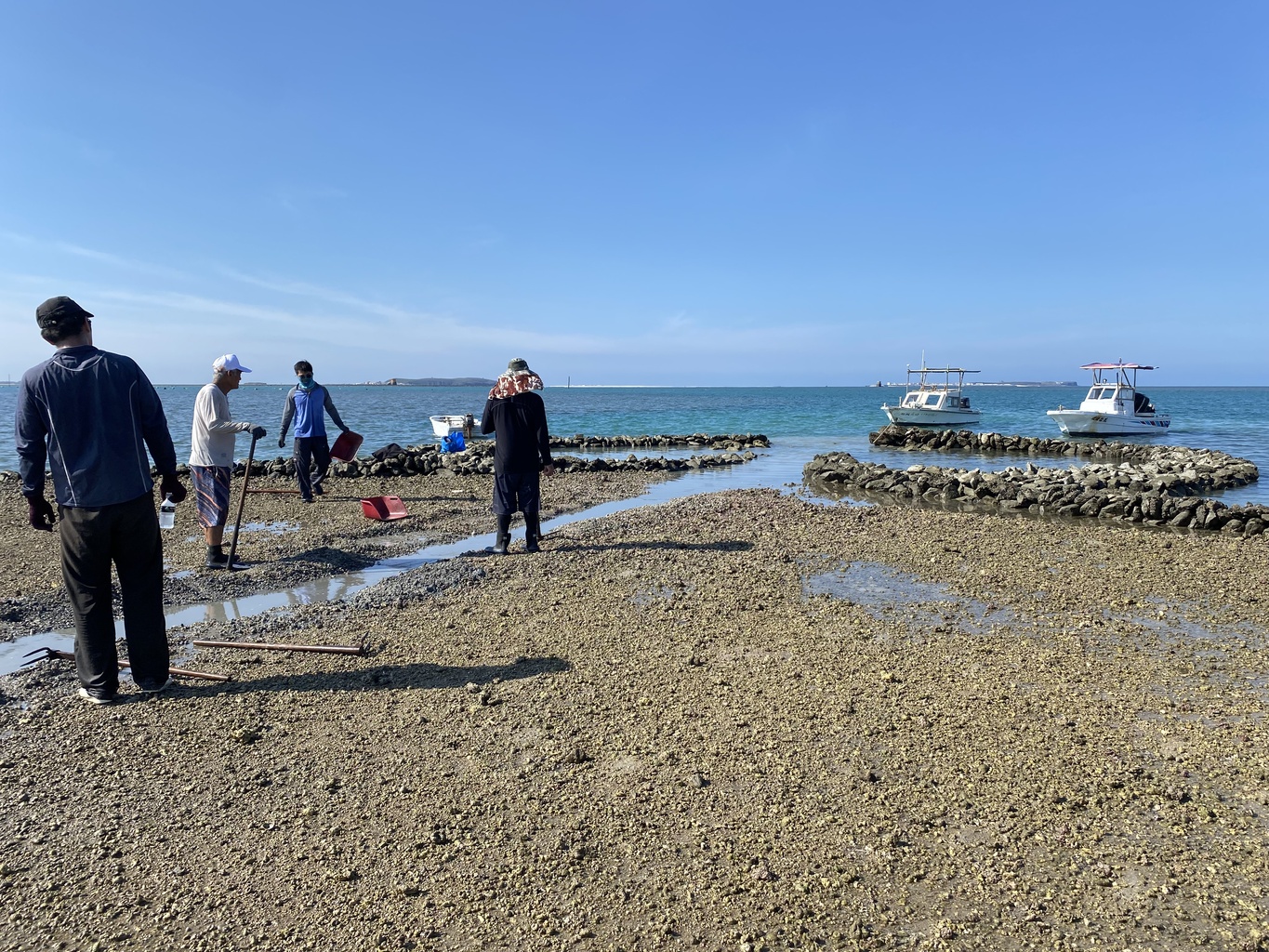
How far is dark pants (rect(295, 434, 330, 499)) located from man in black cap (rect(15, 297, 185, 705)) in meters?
7.90

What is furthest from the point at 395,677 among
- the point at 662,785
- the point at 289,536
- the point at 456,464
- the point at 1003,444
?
the point at 1003,444

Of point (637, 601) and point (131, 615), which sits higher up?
point (131, 615)

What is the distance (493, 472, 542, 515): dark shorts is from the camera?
348 inches

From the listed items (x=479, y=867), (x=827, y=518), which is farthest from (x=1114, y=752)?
(x=827, y=518)

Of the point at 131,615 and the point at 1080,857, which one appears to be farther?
the point at 131,615

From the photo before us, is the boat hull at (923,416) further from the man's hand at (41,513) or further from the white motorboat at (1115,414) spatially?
the man's hand at (41,513)

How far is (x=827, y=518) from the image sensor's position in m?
11.6

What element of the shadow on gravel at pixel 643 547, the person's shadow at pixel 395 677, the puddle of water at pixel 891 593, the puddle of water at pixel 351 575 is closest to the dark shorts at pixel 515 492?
the shadow on gravel at pixel 643 547

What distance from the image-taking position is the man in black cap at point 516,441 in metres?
8.70

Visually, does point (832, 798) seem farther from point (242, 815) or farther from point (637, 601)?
point (637, 601)

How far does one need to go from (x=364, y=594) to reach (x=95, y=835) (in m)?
3.87

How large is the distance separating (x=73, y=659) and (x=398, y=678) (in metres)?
2.32

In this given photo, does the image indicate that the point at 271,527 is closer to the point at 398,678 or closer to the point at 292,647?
the point at 292,647

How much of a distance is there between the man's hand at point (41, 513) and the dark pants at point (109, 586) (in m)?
0.20
